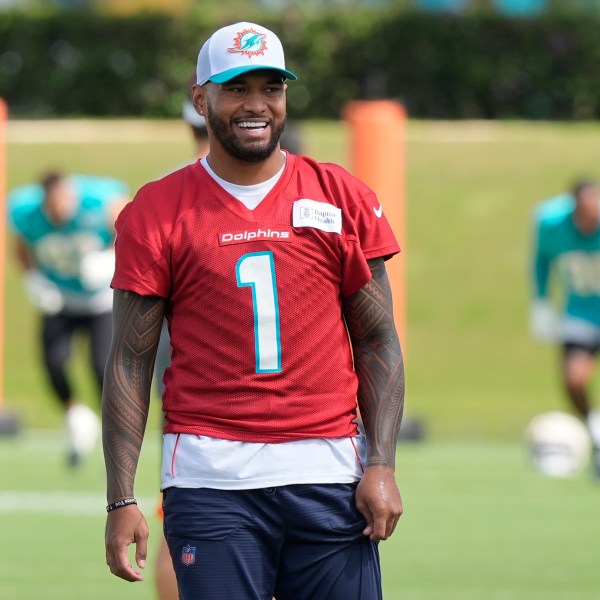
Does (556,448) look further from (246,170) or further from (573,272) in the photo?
(246,170)

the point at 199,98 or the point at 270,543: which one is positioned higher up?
the point at 199,98

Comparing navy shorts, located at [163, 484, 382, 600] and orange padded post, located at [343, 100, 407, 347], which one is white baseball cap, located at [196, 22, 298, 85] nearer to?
navy shorts, located at [163, 484, 382, 600]

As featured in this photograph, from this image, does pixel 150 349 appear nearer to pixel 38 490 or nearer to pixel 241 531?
pixel 241 531

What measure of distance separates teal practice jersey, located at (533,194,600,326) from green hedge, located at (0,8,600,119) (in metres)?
A: 11.4

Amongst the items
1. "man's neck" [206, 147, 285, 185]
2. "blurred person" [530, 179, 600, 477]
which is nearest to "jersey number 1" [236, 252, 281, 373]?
"man's neck" [206, 147, 285, 185]

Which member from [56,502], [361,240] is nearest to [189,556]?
[361,240]

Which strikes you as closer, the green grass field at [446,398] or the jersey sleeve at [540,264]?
the green grass field at [446,398]

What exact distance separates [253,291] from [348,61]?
20.1 m

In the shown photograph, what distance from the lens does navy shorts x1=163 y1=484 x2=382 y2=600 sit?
4246 millimetres

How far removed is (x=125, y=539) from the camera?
169 inches

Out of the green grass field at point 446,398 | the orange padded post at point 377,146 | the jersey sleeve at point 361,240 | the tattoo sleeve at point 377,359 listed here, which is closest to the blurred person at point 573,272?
the green grass field at point 446,398

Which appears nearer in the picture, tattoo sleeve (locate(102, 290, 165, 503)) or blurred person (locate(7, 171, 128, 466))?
tattoo sleeve (locate(102, 290, 165, 503))

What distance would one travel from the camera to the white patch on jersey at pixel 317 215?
14.1 feet

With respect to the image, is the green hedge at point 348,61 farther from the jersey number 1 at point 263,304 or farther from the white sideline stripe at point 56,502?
the jersey number 1 at point 263,304
